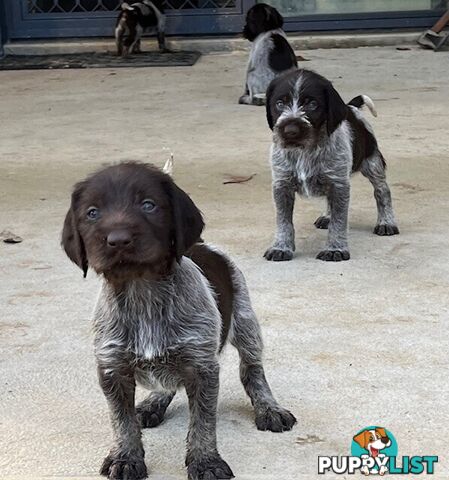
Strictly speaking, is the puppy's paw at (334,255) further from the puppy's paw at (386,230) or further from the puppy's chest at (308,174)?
the puppy's paw at (386,230)

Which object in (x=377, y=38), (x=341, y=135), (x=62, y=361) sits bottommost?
(x=377, y=38)

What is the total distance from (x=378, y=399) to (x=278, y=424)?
17.6 inches

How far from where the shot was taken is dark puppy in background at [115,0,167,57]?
13562 mm

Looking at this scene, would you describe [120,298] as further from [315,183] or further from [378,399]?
[315,183]

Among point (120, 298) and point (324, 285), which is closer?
point (120, 298)

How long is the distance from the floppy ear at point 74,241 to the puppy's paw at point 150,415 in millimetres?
773

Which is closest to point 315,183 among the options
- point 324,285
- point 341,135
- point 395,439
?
point 341,135

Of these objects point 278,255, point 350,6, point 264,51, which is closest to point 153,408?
point 278,255

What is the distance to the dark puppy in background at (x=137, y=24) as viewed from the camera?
1356cm

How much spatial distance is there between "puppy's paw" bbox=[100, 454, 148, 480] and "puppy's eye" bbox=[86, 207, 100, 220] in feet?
2.64

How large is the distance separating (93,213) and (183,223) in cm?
27

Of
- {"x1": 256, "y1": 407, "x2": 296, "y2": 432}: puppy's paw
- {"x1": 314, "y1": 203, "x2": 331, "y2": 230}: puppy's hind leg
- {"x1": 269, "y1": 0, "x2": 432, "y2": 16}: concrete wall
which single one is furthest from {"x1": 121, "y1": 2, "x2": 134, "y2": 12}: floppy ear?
{"x1": 256, "y1": 407, "x2": 296, "y2": 432}: puppy's paw

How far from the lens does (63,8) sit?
575 inches

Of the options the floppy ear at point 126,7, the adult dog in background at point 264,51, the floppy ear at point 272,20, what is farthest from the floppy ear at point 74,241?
the floppy ear at point 126,7
